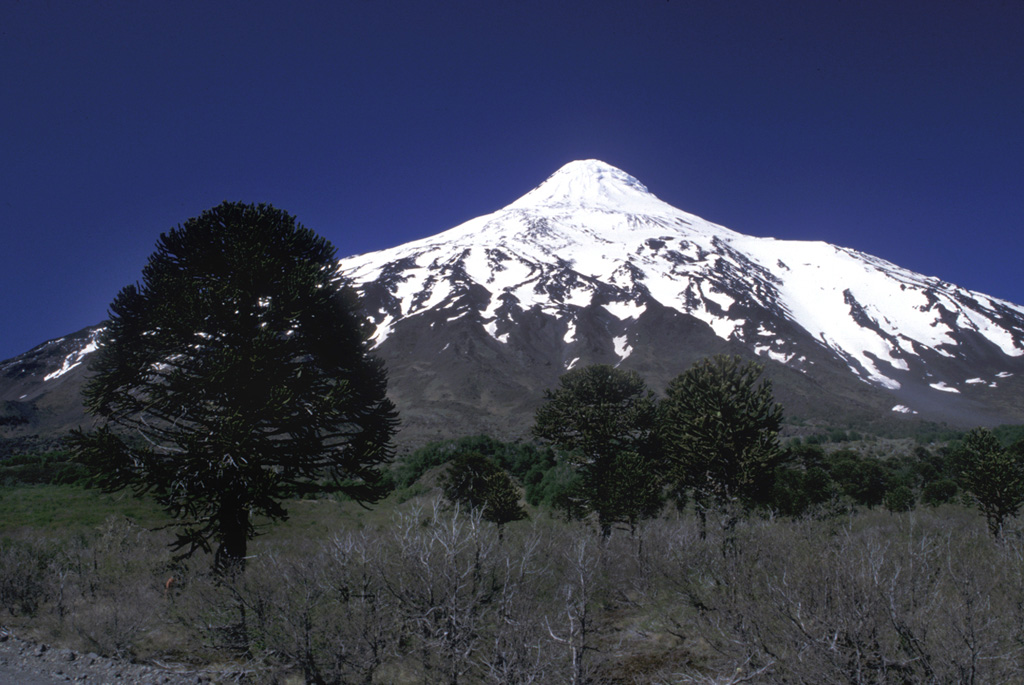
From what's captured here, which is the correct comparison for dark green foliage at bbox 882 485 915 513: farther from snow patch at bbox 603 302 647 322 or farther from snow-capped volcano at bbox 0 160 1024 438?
snow patch at bbox 603 302 647 322

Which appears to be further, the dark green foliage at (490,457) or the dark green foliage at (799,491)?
the dark green foliage at (490,457)

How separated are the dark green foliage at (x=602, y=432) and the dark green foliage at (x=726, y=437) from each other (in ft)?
6.23

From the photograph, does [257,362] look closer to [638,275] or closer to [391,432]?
[391,432]

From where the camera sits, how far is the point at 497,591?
876 cm

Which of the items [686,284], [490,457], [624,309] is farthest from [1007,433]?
[686,284]

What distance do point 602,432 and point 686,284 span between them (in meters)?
115

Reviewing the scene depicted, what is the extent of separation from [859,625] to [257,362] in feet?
30.3

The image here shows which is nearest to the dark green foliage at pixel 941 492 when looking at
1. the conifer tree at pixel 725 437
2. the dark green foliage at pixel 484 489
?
the conifer tree at pixel 725 437

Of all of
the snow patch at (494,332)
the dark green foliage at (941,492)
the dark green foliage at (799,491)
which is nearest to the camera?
the dark green foliage at (799,491)

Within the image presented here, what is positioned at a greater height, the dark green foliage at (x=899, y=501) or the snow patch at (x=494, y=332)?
the snow patch at (x=494, y=332)

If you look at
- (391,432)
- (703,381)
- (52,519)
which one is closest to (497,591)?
(391,432)

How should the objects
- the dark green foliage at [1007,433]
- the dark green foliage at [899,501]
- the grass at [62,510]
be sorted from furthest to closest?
1. the dark green foliage at [1007,433]
2. the dark green foliage at [899,501]
3. the grass at [62,510]

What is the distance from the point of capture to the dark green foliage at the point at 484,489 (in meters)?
21.8

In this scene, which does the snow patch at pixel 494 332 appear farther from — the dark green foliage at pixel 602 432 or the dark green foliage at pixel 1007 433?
the dark green foliage at pixel 602 432
